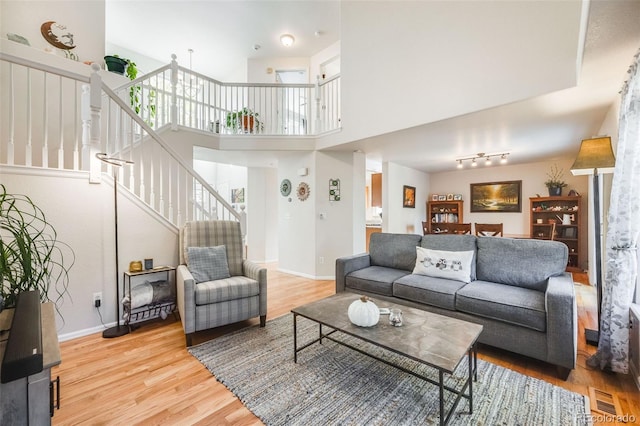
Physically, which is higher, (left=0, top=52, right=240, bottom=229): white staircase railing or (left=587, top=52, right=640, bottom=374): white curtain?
(left=0, top=52, right=240, bottom=229): white staircase railing

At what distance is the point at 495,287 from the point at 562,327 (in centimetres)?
60

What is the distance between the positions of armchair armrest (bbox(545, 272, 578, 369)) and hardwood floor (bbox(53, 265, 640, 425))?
0.18 m

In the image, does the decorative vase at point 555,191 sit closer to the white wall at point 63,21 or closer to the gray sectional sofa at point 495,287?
the gray sectional sofa at point 495,287

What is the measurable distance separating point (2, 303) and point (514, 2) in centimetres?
430

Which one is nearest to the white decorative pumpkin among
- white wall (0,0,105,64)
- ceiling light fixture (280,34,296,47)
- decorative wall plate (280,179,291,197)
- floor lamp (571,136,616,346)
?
floor lamp (571,136,616,346)

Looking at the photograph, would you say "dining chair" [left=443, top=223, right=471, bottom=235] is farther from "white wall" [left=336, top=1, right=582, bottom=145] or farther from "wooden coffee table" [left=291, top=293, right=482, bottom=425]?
"wooden coffee table" [left=291, top=293, right=482, bottom=425]

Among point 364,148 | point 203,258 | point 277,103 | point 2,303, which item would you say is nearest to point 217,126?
point 277,103

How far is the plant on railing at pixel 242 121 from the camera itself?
16.2 feet

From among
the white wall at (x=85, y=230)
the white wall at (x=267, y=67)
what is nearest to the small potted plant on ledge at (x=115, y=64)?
the white wall at (x=85, y=230)

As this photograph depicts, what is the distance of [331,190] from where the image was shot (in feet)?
15.7

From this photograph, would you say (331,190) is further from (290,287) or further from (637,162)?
(637,162)

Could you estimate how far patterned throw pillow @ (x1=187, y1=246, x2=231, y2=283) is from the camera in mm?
A: 2785

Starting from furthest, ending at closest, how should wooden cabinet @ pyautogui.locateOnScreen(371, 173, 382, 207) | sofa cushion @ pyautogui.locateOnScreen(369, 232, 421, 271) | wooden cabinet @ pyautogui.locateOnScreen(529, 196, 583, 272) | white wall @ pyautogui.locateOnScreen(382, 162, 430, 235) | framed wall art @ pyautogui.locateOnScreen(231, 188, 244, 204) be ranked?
1. framed wall art @ pyautogui.locateOnScreen(231, 188, 244, 204)
2. wooden cabinet @ pyautogui.locateOnScreen(371, 173, 382, 207)
3. white wall @ pyautogui.locateOnScreen(382, 162, 430, 235)
4. wooden cabinet @ pyautogui.locateOnScreen(529, 196, 583, 272)
5. sofa cushion @ pyautogui.locateOnScreen(369, 232, 421, 271)

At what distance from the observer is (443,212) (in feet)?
23.0
